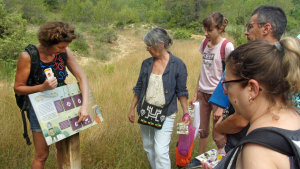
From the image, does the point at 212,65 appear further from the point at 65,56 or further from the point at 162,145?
the point at 65,56

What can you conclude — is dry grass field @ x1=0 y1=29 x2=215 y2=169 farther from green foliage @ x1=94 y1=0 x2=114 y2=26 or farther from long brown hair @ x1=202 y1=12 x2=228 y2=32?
green foliage @ x1=94 y1=0 x2=114 y2=26

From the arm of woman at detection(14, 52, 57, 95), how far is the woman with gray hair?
3.48 feet

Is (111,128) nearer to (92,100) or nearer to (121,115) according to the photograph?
(121,115)

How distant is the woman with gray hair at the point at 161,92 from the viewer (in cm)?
247

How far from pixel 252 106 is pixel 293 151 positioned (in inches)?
10.7

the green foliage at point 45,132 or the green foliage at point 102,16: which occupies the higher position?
the green foliage at point 102,16

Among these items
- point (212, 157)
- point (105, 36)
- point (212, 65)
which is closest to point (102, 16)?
point (105, 36)

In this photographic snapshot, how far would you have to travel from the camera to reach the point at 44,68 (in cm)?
207

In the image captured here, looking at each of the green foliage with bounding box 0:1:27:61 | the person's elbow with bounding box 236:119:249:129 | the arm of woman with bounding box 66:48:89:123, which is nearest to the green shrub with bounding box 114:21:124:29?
the green foliage with bounding box 0:1:27:61

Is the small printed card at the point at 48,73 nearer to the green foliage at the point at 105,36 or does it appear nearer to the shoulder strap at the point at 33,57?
the shoulder strap at the point at 33,57

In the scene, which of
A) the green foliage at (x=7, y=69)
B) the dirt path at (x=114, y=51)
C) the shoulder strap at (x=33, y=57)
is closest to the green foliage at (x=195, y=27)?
the dirt path at (x=114, y=51)

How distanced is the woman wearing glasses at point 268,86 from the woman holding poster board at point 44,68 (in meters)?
1.62

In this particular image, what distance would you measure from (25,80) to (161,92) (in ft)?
4.63

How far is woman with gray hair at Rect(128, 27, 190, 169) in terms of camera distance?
8.11 feet
